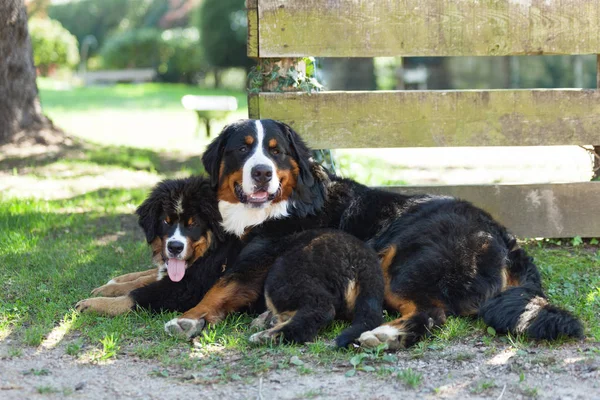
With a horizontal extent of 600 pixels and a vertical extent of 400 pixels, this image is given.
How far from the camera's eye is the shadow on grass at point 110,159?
9.38m

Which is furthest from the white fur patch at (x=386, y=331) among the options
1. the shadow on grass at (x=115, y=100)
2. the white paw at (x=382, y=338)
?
the shadow on grass at (x=115, y=100)

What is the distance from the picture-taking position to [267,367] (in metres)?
3.99

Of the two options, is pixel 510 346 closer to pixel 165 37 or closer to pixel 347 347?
pixel 347 347

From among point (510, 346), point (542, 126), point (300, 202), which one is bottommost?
point (510, 346)

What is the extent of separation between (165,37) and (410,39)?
3512 centimetres

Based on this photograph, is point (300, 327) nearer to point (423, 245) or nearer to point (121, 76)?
point (423, 245)

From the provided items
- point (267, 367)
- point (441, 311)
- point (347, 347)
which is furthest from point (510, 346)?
point (267, 367)

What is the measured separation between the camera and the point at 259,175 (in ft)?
16.1

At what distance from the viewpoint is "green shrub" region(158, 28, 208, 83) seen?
36.3 metres

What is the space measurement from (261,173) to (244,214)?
0.42m

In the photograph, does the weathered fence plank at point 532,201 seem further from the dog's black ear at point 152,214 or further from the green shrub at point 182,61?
the green shrub at point 182,61

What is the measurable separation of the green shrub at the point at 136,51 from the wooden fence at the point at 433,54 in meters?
33.7

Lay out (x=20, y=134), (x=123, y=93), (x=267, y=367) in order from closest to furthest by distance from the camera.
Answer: (x=267, y=367), (x=20, y=134), (x=123, y=93)

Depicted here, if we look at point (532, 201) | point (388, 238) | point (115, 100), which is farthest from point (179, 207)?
point (115, 100)
